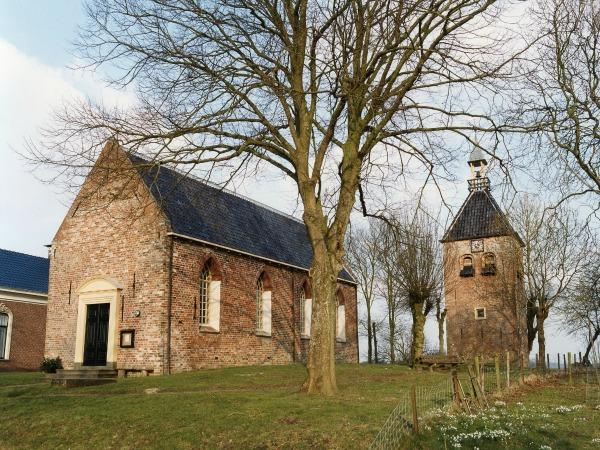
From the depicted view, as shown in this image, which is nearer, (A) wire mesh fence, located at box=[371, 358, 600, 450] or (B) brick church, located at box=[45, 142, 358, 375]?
(A) wire mesh fence, located at box=[371, 358, 600, 450]

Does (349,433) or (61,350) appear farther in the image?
(61,350)

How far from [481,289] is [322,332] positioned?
1290 inches

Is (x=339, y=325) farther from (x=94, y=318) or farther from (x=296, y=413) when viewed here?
(x=296, y=413)

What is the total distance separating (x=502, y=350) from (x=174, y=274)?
28.8 metres

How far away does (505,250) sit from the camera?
129 ft

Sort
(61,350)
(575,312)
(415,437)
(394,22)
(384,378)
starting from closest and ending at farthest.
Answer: (415,437) < (394,22) < (384,378) < (61,350) < (575,312)

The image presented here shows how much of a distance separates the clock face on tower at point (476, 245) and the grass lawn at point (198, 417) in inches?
1209

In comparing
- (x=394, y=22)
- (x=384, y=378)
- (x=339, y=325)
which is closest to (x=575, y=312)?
(x=339, y=325)

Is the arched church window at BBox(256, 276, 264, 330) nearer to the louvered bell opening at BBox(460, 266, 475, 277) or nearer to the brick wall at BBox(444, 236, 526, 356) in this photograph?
the brick wall at BBox(444, 236, 526, 356)

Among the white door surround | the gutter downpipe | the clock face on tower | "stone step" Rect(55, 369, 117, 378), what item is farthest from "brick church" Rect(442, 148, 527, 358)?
"stone step" Rect(55, 369, 117, 378)

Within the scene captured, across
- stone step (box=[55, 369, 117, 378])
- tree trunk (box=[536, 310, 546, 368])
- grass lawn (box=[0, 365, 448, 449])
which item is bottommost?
grass lawn (box=[0, 365, 448, 449])

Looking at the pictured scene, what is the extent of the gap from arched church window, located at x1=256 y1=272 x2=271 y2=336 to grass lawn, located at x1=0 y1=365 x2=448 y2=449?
37.3ft

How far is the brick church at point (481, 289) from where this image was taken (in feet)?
134

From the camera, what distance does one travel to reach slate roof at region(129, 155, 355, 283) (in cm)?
2416
